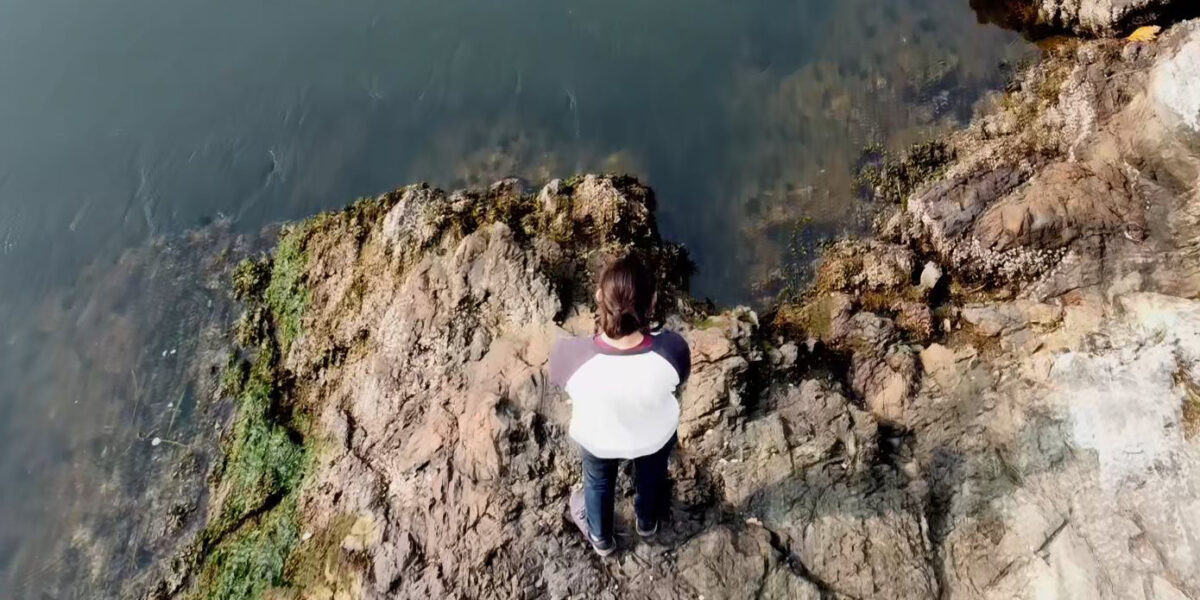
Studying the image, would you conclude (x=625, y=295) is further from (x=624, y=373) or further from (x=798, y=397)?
(x=798, y=397)

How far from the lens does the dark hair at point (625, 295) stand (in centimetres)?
368

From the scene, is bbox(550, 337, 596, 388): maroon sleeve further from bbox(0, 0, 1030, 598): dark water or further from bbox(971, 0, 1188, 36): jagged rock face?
bbox(971, 0, 1188, 36): jagged rock face

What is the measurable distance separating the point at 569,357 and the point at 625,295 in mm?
590

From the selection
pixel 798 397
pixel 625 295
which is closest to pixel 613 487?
pixel 625 295

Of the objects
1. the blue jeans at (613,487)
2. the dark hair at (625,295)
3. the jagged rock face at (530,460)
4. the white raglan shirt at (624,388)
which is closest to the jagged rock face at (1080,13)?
the jagged rock face at (530,460)

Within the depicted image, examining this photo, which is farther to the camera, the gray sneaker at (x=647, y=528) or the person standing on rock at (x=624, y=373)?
the gray sneaker at (x=647, y=528)

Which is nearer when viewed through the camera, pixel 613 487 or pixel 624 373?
pixel 624 373

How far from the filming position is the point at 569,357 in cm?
407

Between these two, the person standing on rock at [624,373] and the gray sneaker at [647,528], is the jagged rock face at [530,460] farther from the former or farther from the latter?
the person standing on rock at [624,373]

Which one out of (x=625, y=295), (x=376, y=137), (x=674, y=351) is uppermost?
(x=625, y=295)

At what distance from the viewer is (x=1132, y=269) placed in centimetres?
703

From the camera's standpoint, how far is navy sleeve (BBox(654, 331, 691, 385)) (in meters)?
3.95

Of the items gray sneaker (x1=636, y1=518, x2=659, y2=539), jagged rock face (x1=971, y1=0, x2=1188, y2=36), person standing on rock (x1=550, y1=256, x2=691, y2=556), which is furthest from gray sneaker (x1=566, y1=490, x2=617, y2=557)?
jagged rock face (x1=971, y1=0, x2=1188, y2=36)

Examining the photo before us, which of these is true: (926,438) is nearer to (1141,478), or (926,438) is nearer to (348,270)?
(1141,478)
